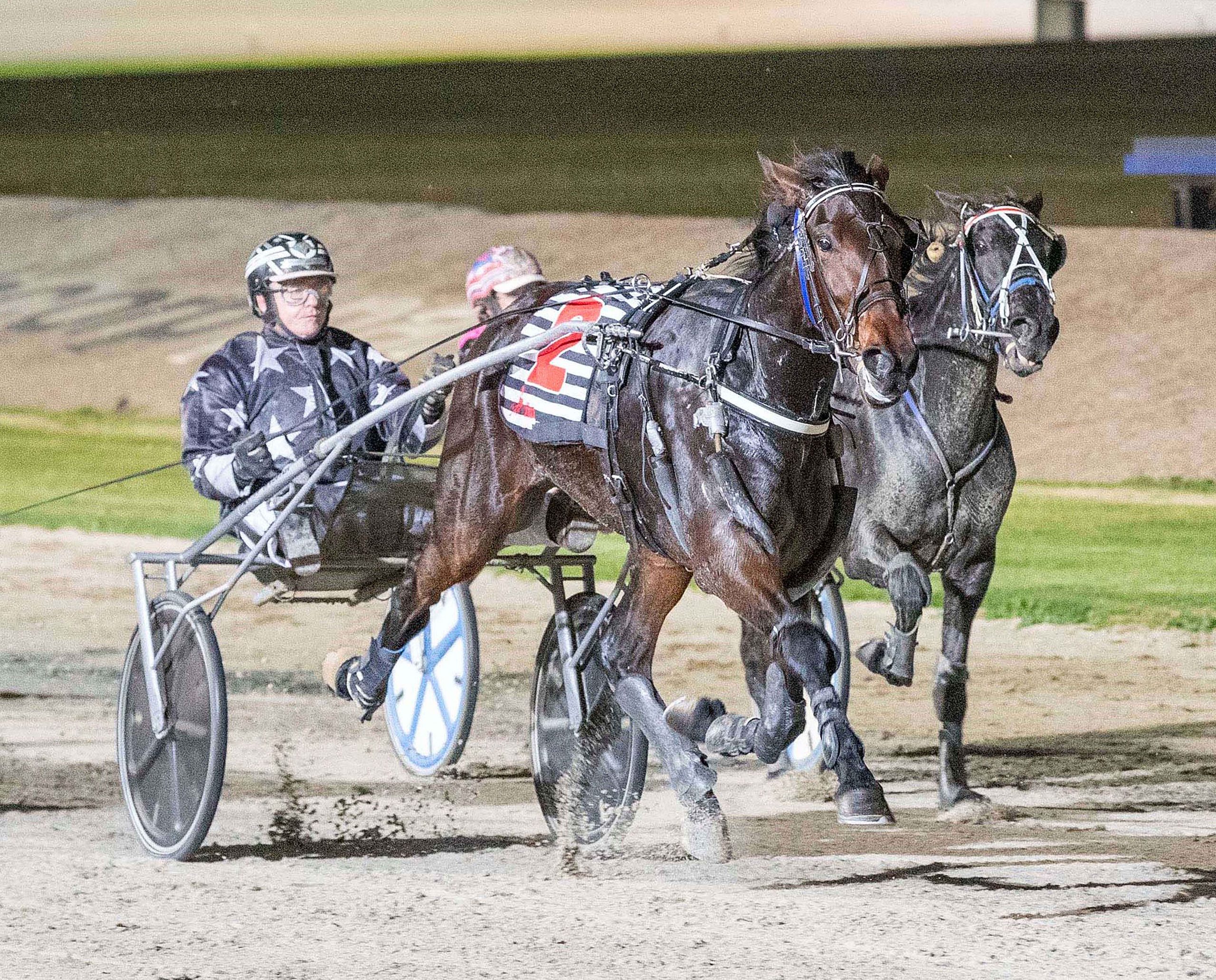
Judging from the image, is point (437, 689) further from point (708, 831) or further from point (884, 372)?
point (884, 372)

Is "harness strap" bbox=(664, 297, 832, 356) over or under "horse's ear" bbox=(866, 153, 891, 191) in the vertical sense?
under

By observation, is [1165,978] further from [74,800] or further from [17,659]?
[17,659]

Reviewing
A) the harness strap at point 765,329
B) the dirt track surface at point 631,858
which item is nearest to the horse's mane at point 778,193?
the harness strap at point 765,329

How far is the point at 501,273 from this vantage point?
20.2 feet

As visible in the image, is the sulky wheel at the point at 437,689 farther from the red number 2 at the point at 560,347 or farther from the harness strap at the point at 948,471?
the harness strap at the point at 948,471

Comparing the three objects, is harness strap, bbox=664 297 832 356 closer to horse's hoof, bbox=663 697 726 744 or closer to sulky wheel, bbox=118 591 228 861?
horse's hoof, bbox=663 697 726 744

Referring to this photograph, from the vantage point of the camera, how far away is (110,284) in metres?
18.5

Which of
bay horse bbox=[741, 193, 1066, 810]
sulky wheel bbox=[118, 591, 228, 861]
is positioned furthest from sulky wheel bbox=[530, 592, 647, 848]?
sulky wheel bbox=[118, 591, 228, 861]

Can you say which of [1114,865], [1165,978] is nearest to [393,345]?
[1114,865]

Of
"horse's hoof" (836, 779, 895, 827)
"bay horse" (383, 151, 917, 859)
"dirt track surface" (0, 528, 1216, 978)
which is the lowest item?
"dirt track surface" (0, 528, 1216, 978)

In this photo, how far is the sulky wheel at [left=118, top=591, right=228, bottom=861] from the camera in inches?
187

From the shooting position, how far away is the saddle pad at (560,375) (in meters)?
4.65

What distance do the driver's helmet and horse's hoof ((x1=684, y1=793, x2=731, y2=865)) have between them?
2240 mm

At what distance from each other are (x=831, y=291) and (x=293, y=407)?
1806 millimetres
